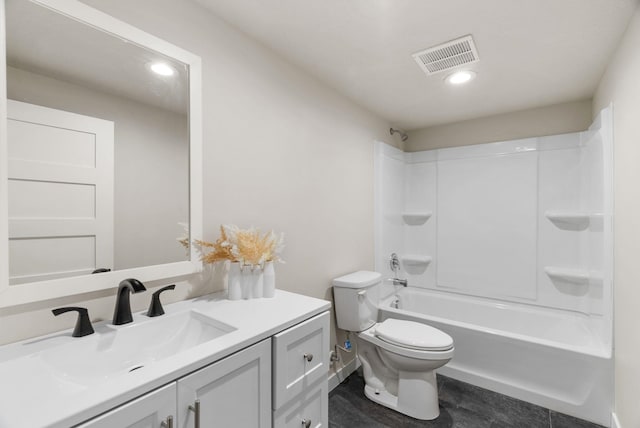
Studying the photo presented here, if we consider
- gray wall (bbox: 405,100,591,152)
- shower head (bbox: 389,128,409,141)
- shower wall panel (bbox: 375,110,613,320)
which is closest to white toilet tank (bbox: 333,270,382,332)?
shower wall panel (bbox: 375,110,613,320)

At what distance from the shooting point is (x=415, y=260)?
337 cm

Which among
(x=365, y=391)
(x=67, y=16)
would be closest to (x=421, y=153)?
(x=365, y=391)

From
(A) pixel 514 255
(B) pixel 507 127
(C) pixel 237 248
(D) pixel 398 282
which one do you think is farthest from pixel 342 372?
(B) pixel 507 127

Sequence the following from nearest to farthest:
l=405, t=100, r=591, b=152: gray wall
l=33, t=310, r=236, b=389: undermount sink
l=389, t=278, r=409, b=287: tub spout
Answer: l=33, t=310, r=236, b=389: undermount sink
l=405, t=100, r=591, b=152: gray wall
l=389, t=278, r=409, b=287: tub spout

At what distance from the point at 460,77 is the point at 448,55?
13.6 inches

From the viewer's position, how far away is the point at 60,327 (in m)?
1.02

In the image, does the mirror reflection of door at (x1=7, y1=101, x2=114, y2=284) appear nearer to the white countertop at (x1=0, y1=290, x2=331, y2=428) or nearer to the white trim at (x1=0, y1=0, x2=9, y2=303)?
the white trim at (x1=0, y1=0, x2=9, y2=303)

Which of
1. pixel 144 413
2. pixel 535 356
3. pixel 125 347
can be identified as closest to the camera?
pixel 144 413

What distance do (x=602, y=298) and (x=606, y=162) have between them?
3.11 feet

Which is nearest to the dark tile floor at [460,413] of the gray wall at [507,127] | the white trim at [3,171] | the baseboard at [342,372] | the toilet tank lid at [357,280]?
the baseboard at [342,372]

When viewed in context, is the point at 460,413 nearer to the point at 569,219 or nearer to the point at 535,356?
the point at 535,356

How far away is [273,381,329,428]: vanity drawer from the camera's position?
1134mm

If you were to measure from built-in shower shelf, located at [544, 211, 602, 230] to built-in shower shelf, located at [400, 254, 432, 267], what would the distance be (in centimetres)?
119

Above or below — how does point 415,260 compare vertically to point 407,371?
above
